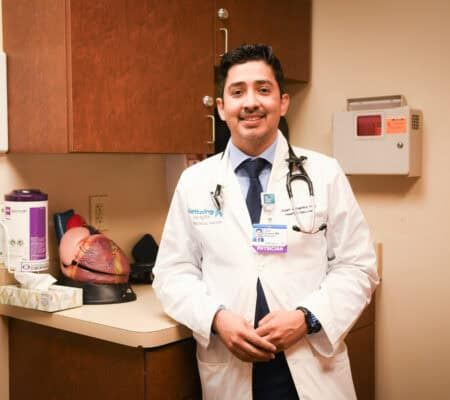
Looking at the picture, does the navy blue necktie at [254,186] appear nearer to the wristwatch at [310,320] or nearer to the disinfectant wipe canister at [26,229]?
the wristwatch at [310,320]

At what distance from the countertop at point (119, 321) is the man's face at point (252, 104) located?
20.8 inches

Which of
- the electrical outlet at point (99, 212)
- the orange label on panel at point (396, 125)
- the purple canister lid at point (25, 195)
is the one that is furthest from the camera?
the orange label on panel at point (396, 125)

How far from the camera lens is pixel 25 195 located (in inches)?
74.4

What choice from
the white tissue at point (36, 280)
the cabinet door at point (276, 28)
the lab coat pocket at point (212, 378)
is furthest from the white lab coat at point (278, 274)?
the cabinet door at point (276, 28)

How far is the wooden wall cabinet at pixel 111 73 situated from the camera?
5.80 ft

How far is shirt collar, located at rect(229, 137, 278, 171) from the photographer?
172cm

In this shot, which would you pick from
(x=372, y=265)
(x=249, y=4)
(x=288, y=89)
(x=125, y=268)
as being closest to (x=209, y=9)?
(x=249, y=4)

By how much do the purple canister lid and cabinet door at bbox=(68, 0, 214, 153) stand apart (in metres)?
0.24

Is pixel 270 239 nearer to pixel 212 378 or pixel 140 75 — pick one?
pixel 212 378

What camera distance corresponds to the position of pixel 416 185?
2.42 metres

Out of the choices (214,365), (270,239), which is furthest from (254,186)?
(214,365)

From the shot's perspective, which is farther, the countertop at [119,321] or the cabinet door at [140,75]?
the cabinet door at [140,75]

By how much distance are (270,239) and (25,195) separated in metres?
0.77

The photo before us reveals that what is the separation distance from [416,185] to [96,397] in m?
1.41
